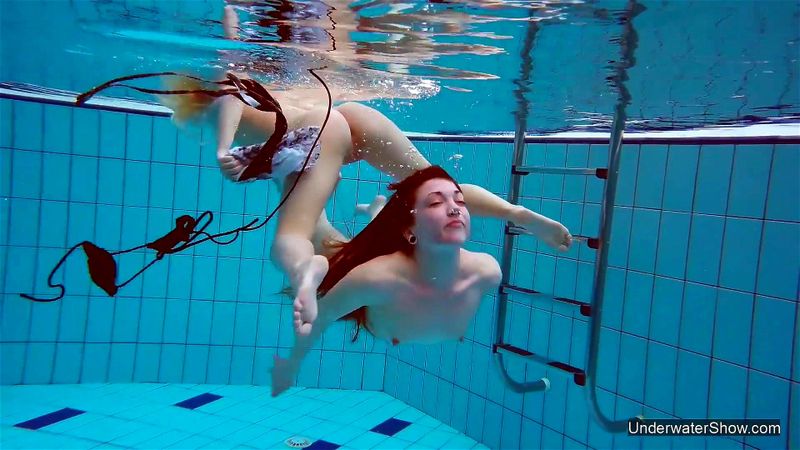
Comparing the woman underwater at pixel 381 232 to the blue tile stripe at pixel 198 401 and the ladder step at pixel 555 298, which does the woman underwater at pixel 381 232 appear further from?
the blue tile stripe at pixel 198 401

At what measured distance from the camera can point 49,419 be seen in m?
6.59

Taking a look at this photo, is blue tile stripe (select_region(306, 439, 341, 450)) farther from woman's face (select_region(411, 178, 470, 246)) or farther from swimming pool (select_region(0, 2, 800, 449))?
woman's face (select_region(411, 178, 470, 246))

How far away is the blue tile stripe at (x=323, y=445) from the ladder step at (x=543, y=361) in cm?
317

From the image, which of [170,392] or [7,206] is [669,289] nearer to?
[170,392]

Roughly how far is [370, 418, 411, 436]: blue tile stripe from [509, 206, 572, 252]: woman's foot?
4.41 meters

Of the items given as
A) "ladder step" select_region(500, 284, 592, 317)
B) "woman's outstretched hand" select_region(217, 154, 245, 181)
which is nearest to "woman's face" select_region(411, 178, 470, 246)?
"woman's outstretched hand" select_region(217, 154, 245, 181)

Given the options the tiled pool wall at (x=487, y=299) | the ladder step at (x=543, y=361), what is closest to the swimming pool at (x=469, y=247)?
the tiled pool wall at (x=487, y=299)

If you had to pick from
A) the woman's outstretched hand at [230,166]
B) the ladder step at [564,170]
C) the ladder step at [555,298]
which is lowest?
the ladder step at [555,298]

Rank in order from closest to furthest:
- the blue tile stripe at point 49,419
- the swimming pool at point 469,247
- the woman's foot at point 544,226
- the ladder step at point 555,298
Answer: the woman's foot at point 544,226 → the ladder step at point 555,298 → the swimming pool at point 469,247 → the blue tile stripe at point 49,419

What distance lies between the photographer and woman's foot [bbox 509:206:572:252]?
347cm

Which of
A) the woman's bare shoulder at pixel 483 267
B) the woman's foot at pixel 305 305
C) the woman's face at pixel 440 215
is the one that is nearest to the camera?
the woman's foot at pixel 305 305

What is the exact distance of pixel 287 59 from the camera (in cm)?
459

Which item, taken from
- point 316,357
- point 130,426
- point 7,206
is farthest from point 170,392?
point 7,206

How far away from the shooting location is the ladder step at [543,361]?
3.61 metres
